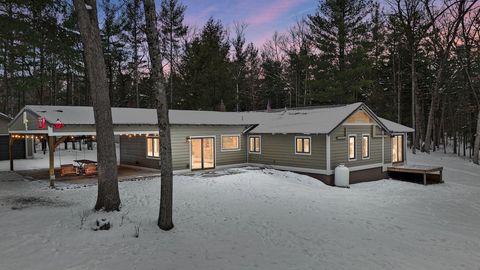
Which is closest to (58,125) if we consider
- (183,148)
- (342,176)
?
(183,148)

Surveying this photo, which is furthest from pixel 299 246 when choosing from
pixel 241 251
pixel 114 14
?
pixel 114 14

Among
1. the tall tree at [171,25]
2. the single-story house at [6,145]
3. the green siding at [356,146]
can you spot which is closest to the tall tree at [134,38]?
the tall tree at [171,25]

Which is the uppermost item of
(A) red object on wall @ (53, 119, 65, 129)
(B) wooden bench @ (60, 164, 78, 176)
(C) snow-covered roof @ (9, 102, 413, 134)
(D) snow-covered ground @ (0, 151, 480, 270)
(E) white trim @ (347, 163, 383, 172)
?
(C) snow-covered roof @ (9, 102, 413, 134)

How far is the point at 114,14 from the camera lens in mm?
29859

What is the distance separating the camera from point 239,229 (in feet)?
28.3

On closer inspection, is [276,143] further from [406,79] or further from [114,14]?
[406,79]

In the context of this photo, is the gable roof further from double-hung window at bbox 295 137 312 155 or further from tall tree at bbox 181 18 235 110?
tall tree at bbox 181 18 235 110

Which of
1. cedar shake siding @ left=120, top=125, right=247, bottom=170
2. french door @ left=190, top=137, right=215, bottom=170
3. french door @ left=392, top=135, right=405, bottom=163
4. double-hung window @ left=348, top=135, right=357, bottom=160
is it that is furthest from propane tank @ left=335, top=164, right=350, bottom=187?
french door @ left=190, top=137, right=215, bottom=170

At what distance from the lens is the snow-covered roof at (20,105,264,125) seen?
14.2 metres

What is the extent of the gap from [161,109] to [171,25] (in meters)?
27.4

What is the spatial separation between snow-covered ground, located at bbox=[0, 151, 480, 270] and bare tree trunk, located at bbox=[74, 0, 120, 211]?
653 millimetres

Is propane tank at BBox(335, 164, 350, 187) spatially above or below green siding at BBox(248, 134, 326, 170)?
below

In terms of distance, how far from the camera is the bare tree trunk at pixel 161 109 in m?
7.75

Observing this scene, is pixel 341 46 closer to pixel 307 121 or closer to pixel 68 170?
pixel 307 121
